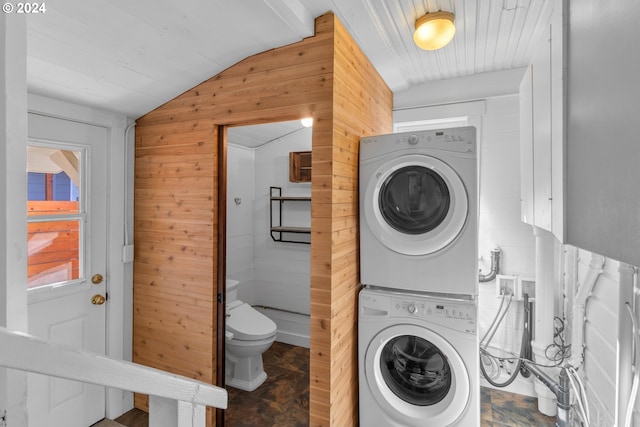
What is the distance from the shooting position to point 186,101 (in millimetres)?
2027

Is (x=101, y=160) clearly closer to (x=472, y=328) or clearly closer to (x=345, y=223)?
(x=345, y=223)

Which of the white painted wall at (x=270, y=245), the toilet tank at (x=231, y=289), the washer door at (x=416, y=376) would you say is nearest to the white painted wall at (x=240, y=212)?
the white painted wall at (x=270, y=245)

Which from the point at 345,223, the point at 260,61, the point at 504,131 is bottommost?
the point at 345,223

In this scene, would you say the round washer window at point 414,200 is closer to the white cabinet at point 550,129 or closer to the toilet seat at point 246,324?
the white cabinet at point 550,129

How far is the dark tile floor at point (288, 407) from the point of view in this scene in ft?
6.88

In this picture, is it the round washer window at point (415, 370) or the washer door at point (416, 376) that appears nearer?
the washer door at point (416, 376)

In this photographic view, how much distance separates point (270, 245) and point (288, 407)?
4.67 feet

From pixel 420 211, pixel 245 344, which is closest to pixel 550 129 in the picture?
pixel 420 211

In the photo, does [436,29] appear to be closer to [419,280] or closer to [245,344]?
[419,280]

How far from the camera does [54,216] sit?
186cm

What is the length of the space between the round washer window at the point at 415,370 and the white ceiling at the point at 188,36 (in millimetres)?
1827

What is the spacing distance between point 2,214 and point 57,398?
195 centimetres

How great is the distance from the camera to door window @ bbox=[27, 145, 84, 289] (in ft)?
5.82

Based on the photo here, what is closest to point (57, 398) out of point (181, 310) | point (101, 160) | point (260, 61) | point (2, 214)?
point (181, 310)
